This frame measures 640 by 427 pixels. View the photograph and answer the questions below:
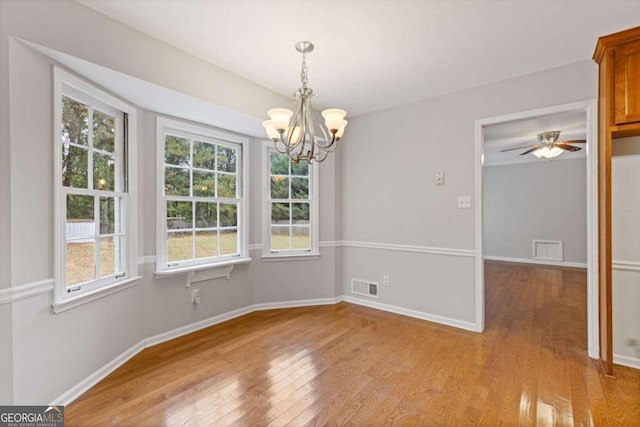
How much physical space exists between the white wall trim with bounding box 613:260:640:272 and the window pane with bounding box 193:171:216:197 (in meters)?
3.84

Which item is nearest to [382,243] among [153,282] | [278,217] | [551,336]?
[278,217]

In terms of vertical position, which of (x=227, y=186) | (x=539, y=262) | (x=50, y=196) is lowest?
(x=539, y=262)

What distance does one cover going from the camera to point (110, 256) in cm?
249

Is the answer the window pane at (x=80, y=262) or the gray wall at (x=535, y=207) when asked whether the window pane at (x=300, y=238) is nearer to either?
the window pane at (x=80, y=262)

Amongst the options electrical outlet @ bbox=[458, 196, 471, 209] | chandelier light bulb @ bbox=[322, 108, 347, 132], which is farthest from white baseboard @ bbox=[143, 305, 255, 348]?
electrical outlet @ bbox=[458, 196, 471, 209]

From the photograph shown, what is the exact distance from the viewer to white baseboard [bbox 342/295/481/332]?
3216 millimetres

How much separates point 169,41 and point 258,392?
2.71m

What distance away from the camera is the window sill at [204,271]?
2924mm

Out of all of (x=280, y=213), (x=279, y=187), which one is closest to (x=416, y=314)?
(x=280, y=213)

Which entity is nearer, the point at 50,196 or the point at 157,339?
the point at 50,196

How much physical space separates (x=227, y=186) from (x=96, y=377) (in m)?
2.12

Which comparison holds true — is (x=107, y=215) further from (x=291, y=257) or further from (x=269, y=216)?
(x=291, y=257)

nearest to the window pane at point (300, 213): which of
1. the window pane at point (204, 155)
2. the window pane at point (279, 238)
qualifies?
the window pane at point (279, 238)

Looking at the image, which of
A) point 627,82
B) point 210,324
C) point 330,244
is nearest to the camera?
point 627,82
